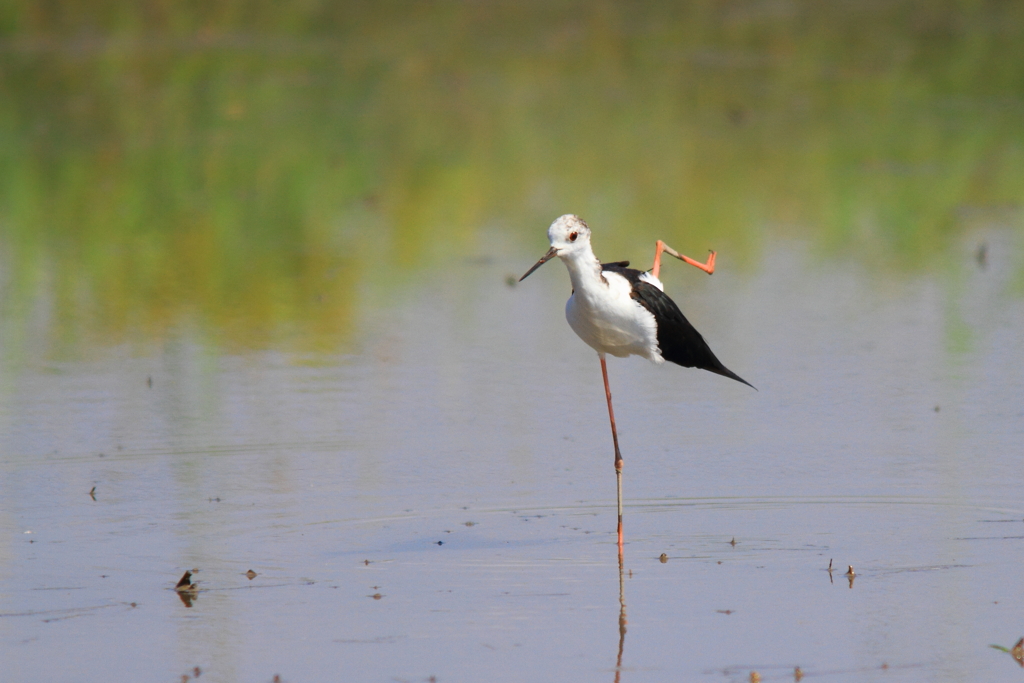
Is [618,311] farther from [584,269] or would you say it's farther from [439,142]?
[439,142]

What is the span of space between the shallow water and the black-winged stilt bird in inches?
18.0

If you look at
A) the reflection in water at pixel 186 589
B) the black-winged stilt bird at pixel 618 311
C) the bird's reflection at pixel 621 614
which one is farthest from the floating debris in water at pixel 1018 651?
the reflection in water at pixel 186 589

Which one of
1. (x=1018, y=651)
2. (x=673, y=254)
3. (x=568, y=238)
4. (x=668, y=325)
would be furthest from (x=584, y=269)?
(x=1018, y=651)

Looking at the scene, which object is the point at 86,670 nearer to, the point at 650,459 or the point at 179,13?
the point at 650,459

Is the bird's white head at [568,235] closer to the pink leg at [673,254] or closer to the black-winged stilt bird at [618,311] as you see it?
the black-winged stilt bird at [618,311]

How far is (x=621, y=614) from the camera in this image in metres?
4.23

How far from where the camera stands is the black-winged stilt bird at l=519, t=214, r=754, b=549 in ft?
16.0

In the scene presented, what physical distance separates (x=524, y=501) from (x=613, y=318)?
0.67 m

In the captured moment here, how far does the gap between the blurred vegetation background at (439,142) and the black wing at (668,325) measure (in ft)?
8.07

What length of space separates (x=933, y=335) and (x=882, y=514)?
243 cm

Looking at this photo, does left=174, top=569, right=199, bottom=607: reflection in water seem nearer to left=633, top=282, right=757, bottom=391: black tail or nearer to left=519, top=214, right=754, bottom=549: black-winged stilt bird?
left=519, top=214, right=754, bottom=549: black-winged stilt bird

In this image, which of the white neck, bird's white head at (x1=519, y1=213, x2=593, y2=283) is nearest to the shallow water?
the white neck

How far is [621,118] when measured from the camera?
13227 mm

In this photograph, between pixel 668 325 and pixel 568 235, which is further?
pixel 668 325
